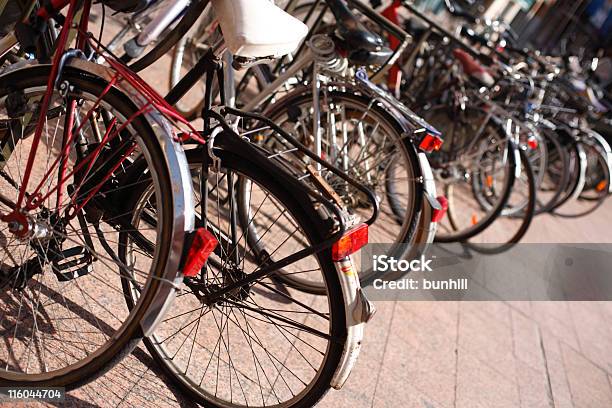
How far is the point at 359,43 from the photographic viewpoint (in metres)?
3.60

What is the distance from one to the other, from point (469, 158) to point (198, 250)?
13.1 ft

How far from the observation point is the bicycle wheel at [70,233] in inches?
83.6

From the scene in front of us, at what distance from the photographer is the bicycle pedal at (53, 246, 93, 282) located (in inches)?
96.1

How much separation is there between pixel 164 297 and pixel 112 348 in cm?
27

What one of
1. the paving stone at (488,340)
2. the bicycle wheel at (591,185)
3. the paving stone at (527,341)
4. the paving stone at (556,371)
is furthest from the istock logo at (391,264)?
the bicycle wheel at (591,185)

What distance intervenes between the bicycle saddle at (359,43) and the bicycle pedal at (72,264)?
1796mm

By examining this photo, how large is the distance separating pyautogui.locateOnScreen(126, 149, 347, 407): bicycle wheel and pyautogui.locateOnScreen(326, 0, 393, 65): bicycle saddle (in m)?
0.98

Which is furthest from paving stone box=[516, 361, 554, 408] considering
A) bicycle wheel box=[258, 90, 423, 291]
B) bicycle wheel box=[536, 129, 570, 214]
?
bicycle wheel box=[536, 129, 570, 214]

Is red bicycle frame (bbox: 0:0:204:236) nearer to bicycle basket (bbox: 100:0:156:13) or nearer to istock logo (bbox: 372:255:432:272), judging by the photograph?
bicycle basket (bbox: 100:0:156:13)

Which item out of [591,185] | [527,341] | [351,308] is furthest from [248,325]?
[591,185]

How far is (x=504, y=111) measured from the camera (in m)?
5.43

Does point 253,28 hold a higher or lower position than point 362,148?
lower

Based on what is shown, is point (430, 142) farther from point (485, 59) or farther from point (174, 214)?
point (485, 59)

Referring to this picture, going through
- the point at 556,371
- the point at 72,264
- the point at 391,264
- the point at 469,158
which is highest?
the point at 469,158
